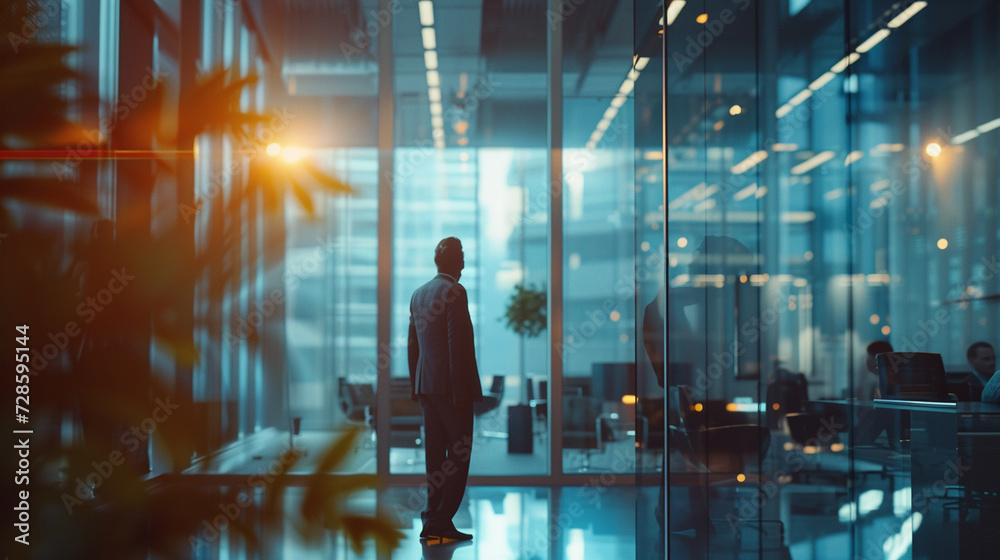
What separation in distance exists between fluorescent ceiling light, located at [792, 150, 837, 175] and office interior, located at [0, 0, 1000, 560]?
14mm

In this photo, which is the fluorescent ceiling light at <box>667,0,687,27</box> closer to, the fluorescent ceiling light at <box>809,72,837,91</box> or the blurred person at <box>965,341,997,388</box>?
the fluorescent ceiling light at <box>809,72,837,91</box>

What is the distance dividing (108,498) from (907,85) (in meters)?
2.60

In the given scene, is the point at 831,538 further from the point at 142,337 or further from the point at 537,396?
the point at 537,396

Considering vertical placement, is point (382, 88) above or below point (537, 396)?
above

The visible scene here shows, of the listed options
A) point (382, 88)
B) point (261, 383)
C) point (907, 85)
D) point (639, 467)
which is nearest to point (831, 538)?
point (639, 467)

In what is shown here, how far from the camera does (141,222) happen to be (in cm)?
37

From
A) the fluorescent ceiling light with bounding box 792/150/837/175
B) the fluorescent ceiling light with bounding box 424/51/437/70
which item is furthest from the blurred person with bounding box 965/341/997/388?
the fluorescent ceiling light with bounding box 424/51/437/70

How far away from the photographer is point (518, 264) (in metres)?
6.45

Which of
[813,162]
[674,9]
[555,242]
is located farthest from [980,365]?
[555,242]

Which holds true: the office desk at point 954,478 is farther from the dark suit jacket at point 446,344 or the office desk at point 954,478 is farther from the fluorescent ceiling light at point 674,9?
the dark suit jacket at point 446,344

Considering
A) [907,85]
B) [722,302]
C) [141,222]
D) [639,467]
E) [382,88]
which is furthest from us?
[382,88]

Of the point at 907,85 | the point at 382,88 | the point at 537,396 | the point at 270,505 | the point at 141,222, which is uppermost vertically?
the point at 382,88

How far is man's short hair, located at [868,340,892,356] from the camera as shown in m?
2.34

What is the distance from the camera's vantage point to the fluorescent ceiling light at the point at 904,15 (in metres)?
2.36
